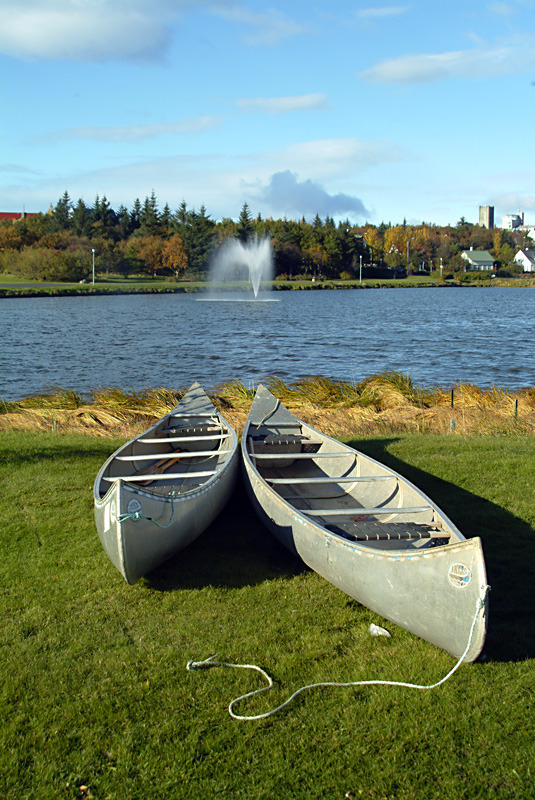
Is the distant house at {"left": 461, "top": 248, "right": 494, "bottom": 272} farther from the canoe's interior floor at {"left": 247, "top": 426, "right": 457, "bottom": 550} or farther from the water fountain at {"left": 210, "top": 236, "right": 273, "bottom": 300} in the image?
the canoe's interior floor at {"left": 247, "top": 426, "right": 457, "bottom": 550}

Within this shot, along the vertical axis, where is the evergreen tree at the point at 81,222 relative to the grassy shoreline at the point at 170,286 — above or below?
above

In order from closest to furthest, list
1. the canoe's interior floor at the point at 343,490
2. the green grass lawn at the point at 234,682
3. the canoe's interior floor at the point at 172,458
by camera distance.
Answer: the green grass lawn at the point at 234,682
the canoe's interior floor at the point at 343,490
the canoe's interior floor at the point at 172,458

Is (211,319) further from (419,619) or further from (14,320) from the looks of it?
(419,619)

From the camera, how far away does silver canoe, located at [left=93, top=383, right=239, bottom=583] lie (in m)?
5.09

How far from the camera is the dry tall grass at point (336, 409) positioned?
1230 centimetres

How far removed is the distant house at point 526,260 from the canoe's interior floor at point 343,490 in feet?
507

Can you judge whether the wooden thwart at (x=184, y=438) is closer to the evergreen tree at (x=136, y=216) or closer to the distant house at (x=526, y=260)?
the evergreen tree at (x=136, y=216)

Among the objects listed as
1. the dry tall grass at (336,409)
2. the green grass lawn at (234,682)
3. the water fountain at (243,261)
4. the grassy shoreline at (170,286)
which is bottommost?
the green grass lawn at (234,682)

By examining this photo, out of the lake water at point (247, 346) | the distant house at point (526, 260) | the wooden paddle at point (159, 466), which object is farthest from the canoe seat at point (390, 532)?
the distant house at point (526, 260)

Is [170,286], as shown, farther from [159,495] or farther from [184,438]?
[159,495]

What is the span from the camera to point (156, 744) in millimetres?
3729

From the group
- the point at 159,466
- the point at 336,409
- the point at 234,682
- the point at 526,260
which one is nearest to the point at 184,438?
the point at 159,466

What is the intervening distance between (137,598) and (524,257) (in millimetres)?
161299

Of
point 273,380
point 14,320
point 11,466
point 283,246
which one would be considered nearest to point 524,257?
point 283,246
